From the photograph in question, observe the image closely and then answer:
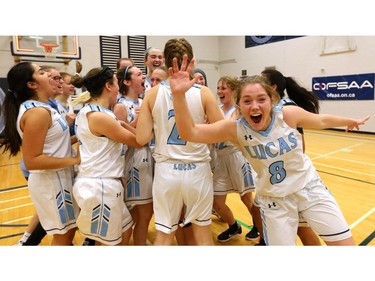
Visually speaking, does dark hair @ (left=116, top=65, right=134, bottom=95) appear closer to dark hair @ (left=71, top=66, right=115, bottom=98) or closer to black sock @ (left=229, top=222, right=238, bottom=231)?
dark hair @ (left=71, top=66, right=115, bottom=98)

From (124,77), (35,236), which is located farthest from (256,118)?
(35,236)

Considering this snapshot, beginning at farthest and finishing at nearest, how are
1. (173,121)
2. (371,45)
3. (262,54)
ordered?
(262,54)
(371,45)
(173,121)

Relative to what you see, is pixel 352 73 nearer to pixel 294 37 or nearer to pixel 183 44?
pixel 294 37

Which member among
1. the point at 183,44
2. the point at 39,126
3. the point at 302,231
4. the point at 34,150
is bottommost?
the point at 302,231

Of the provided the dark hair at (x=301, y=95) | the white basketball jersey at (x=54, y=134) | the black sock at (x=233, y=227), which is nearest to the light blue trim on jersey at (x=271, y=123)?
the dark hair at (x=301, y=95)

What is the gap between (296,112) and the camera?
2.10 m

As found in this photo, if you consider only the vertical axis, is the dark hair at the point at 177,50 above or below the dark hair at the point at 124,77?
above

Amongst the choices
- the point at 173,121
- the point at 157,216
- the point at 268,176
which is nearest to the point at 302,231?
the point at 268,176

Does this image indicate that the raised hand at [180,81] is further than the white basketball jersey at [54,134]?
No

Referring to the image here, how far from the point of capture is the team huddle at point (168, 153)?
2047 millimetres

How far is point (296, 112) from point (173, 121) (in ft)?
2.88

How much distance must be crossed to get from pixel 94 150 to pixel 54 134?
0.41 meters

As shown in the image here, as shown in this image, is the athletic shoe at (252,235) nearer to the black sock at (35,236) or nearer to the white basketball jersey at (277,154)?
the white basketball jersey at (277,154)

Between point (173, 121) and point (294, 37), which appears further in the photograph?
point (294, 37)
